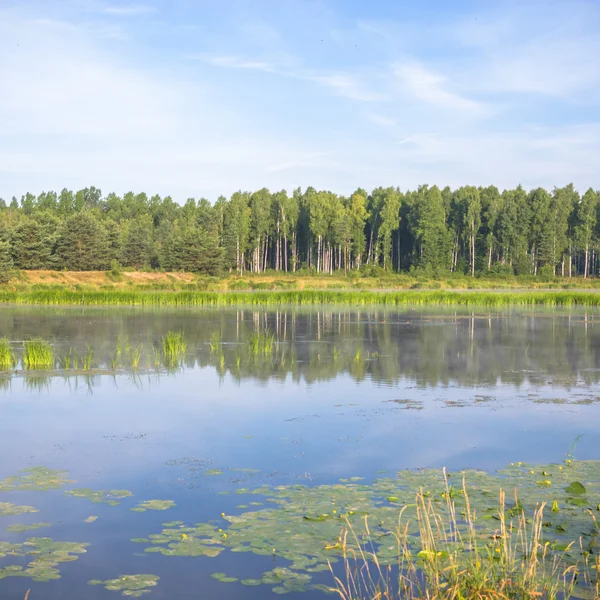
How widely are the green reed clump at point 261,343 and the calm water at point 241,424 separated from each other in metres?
0.32

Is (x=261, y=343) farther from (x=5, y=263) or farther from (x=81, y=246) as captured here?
(x=81, y=246)

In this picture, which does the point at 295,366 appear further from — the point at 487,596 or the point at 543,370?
the point at 487,596

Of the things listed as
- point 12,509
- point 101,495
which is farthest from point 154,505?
point 12,509

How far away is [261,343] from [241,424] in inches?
433

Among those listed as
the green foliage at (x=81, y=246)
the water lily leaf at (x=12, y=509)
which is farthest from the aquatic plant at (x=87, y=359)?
the green foliage at (x=81, y=246)

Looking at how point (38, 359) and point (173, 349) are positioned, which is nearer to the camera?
point (38, 359)

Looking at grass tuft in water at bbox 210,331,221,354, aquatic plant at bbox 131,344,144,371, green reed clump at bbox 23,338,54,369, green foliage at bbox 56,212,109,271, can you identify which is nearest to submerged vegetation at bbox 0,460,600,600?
aquatic plant at bbox 131,344,144,371

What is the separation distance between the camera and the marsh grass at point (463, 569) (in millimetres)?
5059

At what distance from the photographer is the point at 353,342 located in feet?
78.1

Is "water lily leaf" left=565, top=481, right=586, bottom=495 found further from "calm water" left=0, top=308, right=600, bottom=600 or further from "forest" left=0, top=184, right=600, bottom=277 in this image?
"forest" left=0, top=184, right=600, bottom=277

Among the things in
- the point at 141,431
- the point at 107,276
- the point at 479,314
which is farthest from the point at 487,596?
the point at 107,276

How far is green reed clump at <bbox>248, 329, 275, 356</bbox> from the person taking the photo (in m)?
20.9

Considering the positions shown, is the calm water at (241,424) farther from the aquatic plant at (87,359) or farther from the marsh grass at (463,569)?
the marsh grass at (463,569)

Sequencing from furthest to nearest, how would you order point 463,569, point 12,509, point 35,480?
point 35,480, point 12,509, point 463,569
